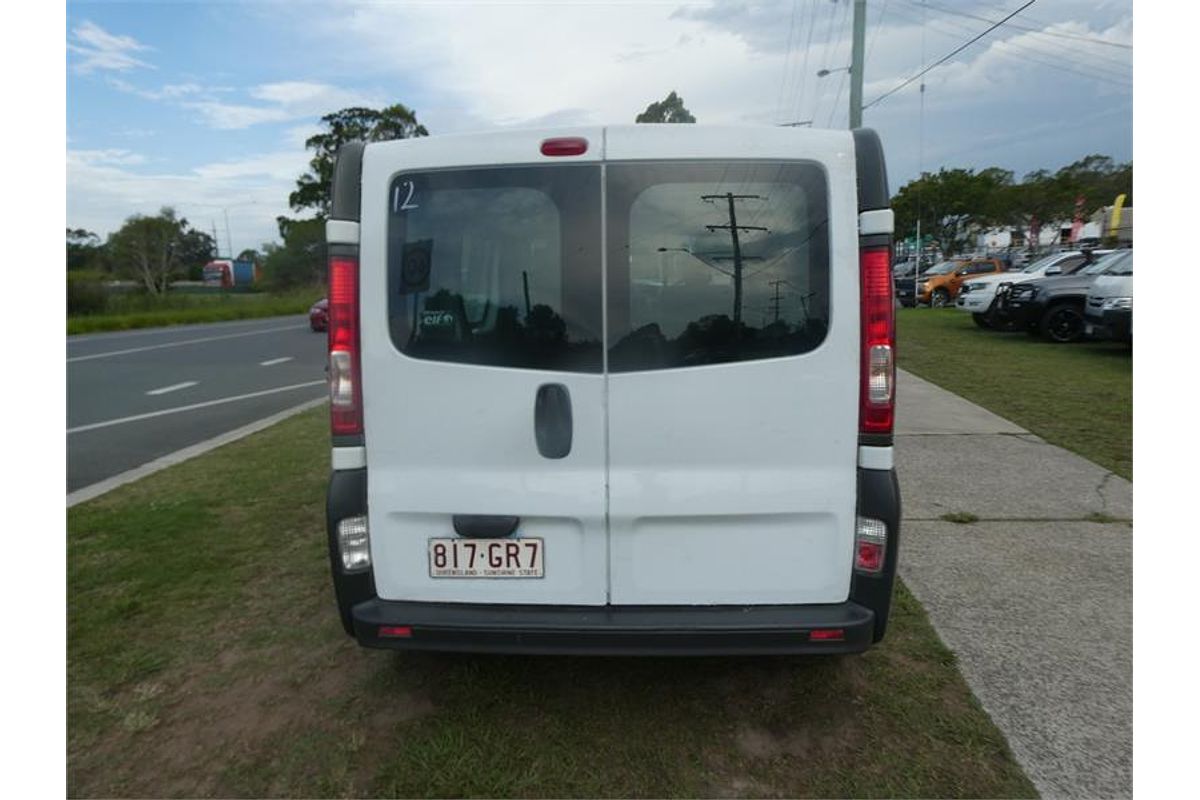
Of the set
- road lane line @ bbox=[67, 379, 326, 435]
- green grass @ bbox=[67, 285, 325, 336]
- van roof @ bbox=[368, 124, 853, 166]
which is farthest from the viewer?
green grass @ bbox=[67, 285, 325, 336]

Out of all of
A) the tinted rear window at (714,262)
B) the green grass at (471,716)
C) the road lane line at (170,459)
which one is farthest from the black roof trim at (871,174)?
the road lane line at (170,459)

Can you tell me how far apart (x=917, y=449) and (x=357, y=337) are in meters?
5.31

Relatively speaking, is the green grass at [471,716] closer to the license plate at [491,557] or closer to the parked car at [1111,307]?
the license plate at [491,557]

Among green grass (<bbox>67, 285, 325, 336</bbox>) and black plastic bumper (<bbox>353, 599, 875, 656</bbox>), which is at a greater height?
green grass (<bbox>67, 285, 325, 336</bbox>)

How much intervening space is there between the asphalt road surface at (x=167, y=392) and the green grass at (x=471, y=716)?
334 cm

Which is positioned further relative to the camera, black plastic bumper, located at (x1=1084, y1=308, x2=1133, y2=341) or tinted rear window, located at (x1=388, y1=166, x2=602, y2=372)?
black plastic bumper, located at (x1=1084, y1=308, x2=1133, y2=341)

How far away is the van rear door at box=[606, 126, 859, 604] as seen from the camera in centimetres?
233

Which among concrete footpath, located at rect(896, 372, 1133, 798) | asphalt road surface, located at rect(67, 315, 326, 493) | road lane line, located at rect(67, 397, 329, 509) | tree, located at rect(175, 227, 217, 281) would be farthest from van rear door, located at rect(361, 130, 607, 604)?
tree, located at rect(175, 227, 217, 281)

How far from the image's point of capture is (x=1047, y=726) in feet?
8.38

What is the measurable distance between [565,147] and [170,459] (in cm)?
579

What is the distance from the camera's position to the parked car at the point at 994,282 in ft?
49.9

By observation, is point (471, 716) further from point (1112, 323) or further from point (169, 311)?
point (169, 311)

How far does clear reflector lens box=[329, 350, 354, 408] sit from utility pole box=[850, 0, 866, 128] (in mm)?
17877

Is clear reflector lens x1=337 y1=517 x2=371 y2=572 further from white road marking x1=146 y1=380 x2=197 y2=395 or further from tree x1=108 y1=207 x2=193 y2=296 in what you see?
tree x1=108 y1=207 x2=193 y2=296
